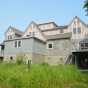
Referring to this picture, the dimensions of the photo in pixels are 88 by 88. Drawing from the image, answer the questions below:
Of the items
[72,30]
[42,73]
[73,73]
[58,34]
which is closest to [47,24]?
[58,34]

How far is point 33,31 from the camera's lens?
4131 centimetres

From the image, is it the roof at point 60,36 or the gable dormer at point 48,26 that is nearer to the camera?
the roof at point 60,36

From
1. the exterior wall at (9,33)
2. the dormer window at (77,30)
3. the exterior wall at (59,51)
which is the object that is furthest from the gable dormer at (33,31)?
the dormer window at (77,30)

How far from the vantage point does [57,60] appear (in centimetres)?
3734

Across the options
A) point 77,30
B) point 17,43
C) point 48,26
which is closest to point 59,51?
point 77,30

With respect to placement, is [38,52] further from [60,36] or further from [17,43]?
[60,36]

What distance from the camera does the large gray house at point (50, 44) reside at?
36250 millimetres

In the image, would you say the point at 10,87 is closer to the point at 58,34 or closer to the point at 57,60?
the point at 57,60

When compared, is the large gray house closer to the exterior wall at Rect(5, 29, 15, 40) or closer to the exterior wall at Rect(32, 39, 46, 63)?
the exterior wall at Rect(32, 39, 46, 63)

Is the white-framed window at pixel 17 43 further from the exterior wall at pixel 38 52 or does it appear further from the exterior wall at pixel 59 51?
the exterior wall at pixel 59 51

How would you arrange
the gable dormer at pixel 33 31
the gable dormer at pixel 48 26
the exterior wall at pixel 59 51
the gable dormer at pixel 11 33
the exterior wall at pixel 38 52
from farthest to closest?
1. the gable dormer at pixel 48 26
2. the gable dormer at pixel 11 33
3. the gable dormer at pixel 33 31
4. the exterior wall at pixel 59 51
5. the exterior wall at pixel 38 52

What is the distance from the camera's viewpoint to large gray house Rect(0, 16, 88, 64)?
119 ft

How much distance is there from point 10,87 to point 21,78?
0.76m

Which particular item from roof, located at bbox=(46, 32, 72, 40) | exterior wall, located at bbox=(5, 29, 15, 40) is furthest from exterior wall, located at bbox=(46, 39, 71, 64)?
exterior wall, located at bbox=(5, 29, 15, 40)
